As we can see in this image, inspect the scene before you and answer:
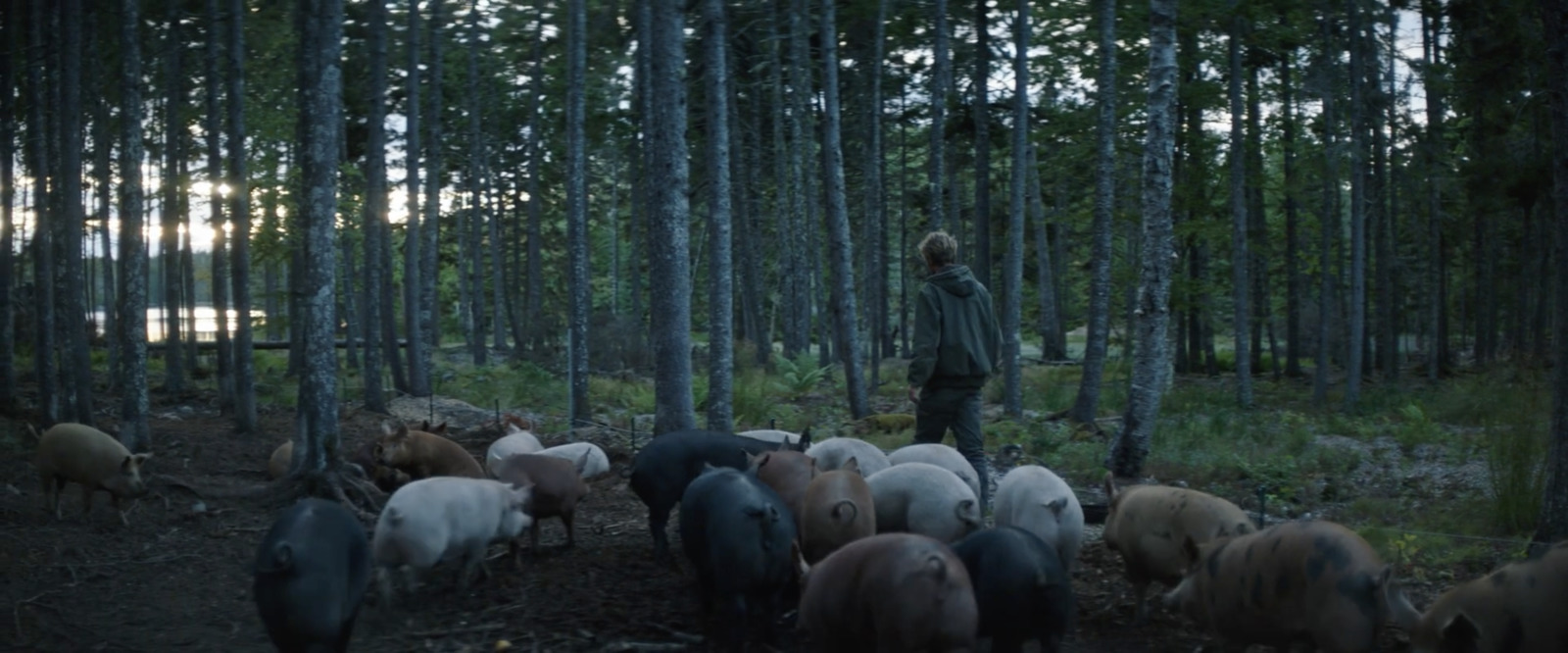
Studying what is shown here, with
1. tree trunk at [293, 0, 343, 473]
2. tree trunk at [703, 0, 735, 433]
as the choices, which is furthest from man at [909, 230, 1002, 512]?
tree trunk at [293, 0, 343, 473]

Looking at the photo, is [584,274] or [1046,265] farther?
[1046,265]

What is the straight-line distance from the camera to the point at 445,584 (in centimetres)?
798

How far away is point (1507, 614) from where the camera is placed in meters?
4.89

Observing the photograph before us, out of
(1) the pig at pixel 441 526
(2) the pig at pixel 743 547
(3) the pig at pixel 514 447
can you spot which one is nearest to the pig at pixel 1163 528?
(2) the pig at pixel 743 547

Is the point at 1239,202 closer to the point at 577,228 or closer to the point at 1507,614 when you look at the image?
the point at 577,228

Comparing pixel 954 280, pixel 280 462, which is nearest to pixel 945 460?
pixel 954 280

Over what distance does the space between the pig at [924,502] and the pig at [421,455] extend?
4011mm

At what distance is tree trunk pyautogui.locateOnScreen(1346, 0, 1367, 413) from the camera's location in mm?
21203

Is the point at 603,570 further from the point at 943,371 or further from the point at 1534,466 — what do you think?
the point at 1534,466

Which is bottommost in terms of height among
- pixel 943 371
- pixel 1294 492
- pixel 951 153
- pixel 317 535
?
pixel 1294 492

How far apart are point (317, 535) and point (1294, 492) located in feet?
32.0

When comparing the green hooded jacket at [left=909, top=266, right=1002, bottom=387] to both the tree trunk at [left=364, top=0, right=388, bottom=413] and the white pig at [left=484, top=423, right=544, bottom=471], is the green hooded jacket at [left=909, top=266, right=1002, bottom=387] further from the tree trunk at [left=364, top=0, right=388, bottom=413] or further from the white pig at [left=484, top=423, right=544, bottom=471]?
the tree trunk at [left=364, top=0, right=388, bottom=413]

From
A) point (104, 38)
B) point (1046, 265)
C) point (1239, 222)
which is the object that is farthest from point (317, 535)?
point (1046, 265)

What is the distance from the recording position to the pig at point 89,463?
394 inches
